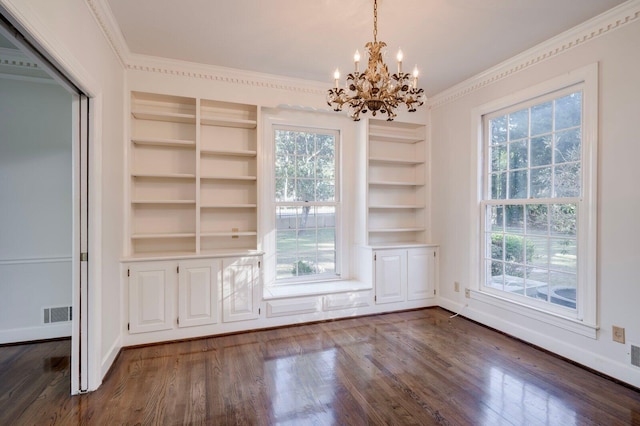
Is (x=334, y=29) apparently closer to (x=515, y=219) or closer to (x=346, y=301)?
(x=515, y=219)

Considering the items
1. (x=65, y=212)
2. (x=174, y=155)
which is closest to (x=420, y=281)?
(x=174, y=155)

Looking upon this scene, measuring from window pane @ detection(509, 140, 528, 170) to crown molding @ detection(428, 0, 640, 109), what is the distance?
74 centimetres

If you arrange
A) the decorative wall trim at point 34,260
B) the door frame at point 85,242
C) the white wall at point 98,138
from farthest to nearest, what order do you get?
the decorative wall trim at point 34,260 < the door frame at point 85,242 < the white wall at point 98,138

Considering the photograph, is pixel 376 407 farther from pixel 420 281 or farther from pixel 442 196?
pixel 442 196

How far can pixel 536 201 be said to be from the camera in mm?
3033

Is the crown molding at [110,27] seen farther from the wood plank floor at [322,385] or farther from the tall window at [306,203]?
the wood plank floor at [322,385]

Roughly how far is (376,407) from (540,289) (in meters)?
2.11

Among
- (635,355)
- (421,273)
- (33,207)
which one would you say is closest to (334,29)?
(421,273)

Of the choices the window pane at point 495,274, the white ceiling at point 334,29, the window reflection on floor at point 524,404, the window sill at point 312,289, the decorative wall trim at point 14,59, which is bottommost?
the window reflection on floor at point 524,404

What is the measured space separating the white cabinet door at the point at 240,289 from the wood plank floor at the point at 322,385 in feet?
0.83

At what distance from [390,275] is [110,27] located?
3.74 meters

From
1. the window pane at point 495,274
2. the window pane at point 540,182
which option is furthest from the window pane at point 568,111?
the window pane at point 495,274

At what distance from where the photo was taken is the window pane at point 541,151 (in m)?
2.96

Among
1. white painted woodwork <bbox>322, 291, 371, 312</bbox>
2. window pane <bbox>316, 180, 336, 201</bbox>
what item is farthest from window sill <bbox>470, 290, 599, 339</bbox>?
window pane <bbox>316, 180, 336, 201</bbox>
